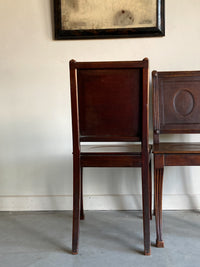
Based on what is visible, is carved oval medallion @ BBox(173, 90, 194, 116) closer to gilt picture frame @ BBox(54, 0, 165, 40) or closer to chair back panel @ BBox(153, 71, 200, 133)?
chair back panel @ BBox(153, 71, 200, 133)

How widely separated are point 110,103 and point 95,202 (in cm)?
103

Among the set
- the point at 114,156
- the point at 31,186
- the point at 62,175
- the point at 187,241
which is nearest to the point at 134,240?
the point at 187,241

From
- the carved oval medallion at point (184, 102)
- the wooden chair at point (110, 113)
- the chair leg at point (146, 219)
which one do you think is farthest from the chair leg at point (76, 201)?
the carved oval medallion at point (184, 102)

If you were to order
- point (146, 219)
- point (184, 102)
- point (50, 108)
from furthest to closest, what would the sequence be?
point (50, 108) < point (184, 102) < point (146, 219)

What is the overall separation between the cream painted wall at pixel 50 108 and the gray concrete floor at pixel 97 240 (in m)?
0.13

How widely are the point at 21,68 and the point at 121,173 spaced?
1153 mm

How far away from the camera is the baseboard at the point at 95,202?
221 centimetres

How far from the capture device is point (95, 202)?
7.41ft

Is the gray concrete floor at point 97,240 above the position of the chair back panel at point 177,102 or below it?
below

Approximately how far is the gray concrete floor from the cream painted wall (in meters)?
0.13

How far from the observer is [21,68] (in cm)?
223

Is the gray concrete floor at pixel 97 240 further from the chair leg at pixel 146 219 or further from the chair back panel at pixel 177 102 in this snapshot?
the chair back panel at pixel 177 102

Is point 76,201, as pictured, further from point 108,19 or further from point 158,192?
point 108,19

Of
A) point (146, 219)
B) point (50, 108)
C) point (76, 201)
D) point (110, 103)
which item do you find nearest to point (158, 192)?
point (146, 219)
